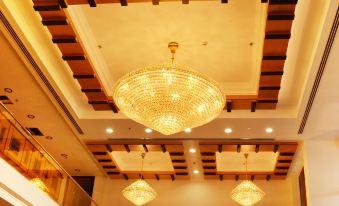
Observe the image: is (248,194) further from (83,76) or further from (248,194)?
(83,76)

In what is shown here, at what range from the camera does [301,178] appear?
13062mm

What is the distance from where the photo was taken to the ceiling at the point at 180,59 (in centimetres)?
738

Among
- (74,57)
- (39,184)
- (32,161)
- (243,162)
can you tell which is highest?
(243,162)

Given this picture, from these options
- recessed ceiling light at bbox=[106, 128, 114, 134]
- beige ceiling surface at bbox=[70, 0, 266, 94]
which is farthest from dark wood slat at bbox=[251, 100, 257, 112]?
recessed ceiling light at bbox=[106, 128, 114, 134]

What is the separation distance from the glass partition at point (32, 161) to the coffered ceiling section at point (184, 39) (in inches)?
61.2

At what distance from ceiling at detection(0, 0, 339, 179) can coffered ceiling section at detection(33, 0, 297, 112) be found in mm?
19

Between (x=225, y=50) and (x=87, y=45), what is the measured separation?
263 centimetres

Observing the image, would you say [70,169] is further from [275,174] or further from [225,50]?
[225,50]

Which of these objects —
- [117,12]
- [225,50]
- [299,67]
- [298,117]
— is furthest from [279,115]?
[117,12]

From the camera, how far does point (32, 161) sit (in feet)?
28.9

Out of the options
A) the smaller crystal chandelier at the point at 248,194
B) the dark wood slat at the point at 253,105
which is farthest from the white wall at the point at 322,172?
the dark wood slat at the point at 253,105

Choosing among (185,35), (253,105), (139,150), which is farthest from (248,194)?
(185,35)

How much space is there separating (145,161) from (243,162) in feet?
10.3

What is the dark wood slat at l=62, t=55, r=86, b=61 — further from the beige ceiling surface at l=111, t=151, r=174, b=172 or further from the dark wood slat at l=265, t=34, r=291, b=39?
the beige ceiling surface at l=111, t=151, r=174, b=172
